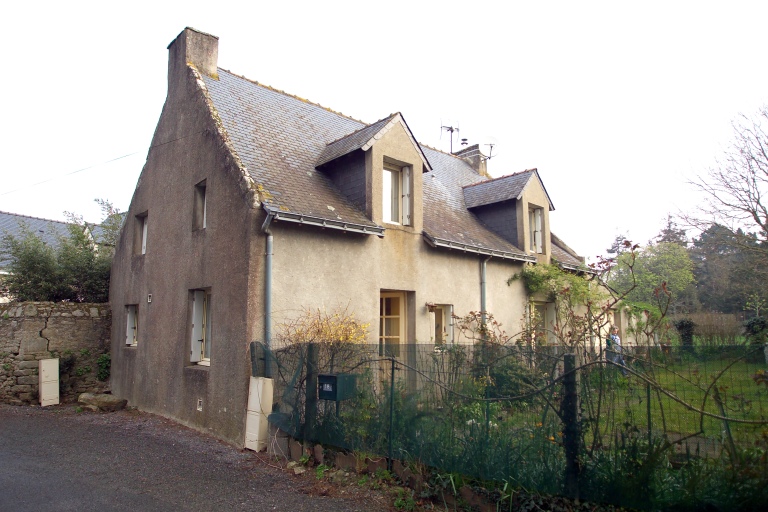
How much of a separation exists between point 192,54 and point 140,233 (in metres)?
4.85

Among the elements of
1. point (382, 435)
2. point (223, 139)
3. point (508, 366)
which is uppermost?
point (223, 139)

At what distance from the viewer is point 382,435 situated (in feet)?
20.7

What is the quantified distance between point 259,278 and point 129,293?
653 centimetres

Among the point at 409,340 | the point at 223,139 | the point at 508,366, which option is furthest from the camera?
the point at 409,340

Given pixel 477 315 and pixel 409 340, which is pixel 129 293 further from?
pixel 477 315

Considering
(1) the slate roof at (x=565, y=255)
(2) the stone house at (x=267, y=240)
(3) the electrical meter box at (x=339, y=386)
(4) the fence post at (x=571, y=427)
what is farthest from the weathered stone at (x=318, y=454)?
(1) the slate roof at (x=565, y=255)

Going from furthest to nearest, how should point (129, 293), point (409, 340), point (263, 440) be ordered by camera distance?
point (129, 293)
point (409, 340)
point (263, 440)

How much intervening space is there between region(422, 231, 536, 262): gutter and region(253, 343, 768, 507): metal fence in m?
4.55

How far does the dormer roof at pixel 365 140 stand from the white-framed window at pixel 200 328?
373 centimetres

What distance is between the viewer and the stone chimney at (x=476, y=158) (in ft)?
63.2

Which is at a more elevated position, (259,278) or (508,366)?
(259,278)

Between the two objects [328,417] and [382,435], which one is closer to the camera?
[382,435]

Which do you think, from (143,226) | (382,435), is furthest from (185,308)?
(382,435)

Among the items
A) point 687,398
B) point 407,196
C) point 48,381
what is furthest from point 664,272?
point 48,381
